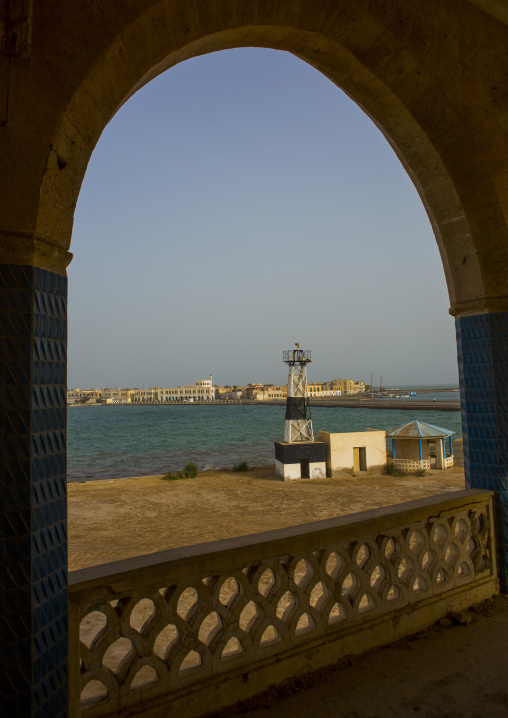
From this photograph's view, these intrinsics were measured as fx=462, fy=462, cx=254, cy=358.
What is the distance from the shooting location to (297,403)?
73.9ft

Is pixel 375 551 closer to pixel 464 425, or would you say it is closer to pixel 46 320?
pixel 464 425

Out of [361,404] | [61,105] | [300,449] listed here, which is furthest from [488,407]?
[361,404]

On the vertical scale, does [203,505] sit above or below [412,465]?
below

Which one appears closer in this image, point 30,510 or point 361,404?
point 30,510

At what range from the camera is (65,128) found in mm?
1870

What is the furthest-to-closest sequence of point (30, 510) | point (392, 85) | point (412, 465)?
1. point (412, 465)
2. point (392, 85)
3. point (30, 510)

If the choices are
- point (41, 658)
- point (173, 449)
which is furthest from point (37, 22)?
point (173, 449)

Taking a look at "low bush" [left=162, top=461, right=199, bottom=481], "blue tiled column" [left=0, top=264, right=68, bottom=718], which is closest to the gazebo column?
"low bush" [left=162, top=461, right=199, bottom=481]

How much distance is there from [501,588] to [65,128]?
3.96 m

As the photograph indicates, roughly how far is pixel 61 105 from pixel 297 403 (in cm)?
2112

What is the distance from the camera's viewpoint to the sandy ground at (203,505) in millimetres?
12953

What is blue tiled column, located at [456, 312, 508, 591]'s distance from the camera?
3441mm

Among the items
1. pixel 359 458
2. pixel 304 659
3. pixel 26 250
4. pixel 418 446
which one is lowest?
pixel 359 458

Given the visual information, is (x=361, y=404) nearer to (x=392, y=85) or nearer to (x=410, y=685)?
(x=392, y=85)
